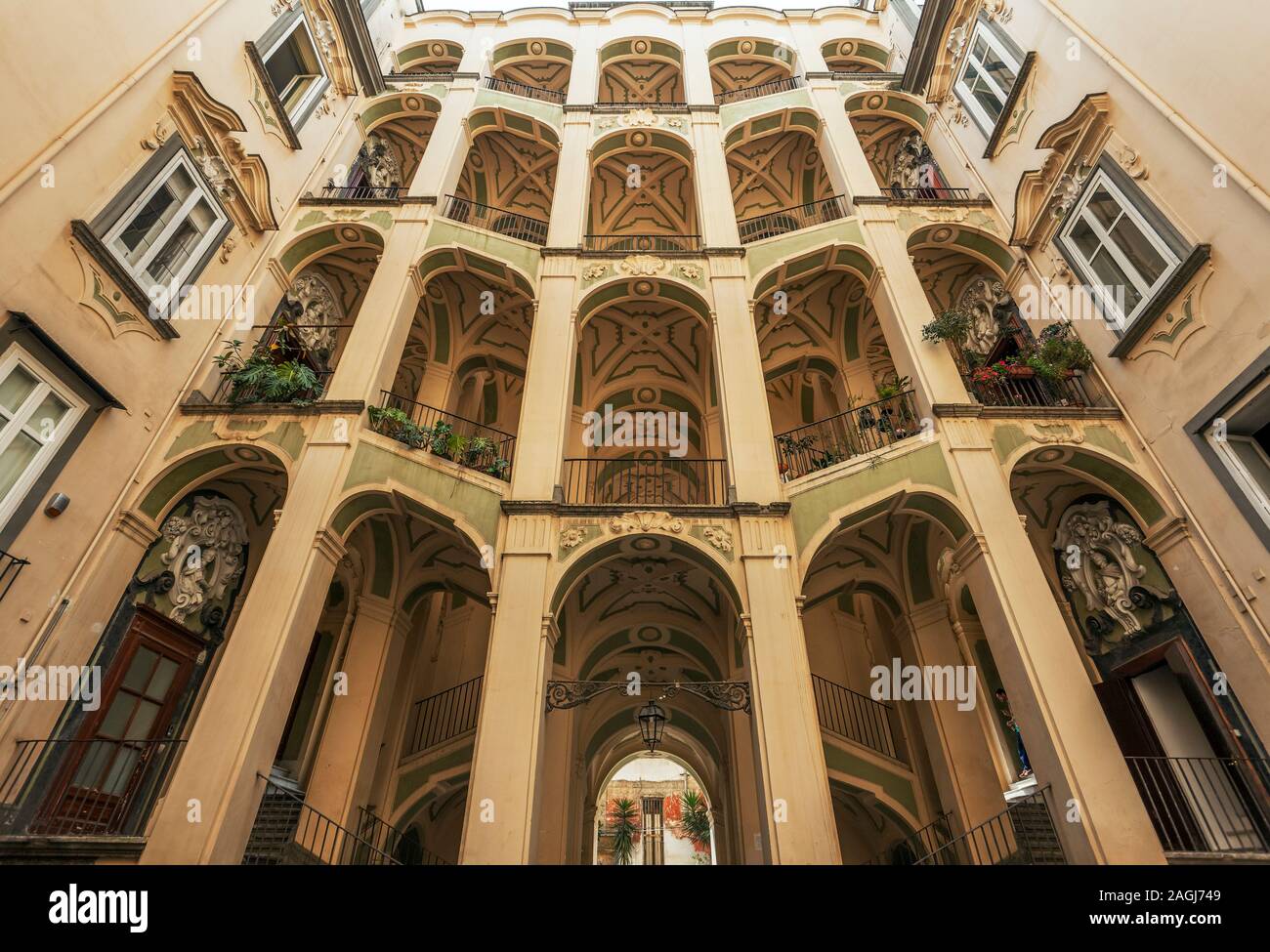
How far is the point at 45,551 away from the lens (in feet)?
23.5

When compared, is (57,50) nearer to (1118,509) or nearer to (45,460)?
(45,460)

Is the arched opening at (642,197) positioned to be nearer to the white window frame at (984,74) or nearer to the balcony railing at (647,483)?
the balcony railing at (647,483)

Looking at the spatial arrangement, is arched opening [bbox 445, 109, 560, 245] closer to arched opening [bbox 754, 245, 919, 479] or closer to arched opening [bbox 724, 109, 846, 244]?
arched opening [bbox 724, 109, 846, 244]

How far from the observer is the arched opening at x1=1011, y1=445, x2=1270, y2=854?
6.94 meters

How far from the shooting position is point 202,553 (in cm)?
921

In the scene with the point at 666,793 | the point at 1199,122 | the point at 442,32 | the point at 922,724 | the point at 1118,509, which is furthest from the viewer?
the point at 666,793

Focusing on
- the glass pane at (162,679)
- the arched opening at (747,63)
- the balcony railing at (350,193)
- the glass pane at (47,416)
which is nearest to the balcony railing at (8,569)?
the glass pane at (47,416)

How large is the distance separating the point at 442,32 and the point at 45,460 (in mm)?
16293

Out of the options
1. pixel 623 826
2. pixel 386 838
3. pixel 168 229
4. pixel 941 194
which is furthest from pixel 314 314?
pixel 623 826

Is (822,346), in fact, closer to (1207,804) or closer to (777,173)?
(777,173)

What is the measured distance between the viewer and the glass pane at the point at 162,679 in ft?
27.4

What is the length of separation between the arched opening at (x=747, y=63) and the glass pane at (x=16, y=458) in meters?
16.2
